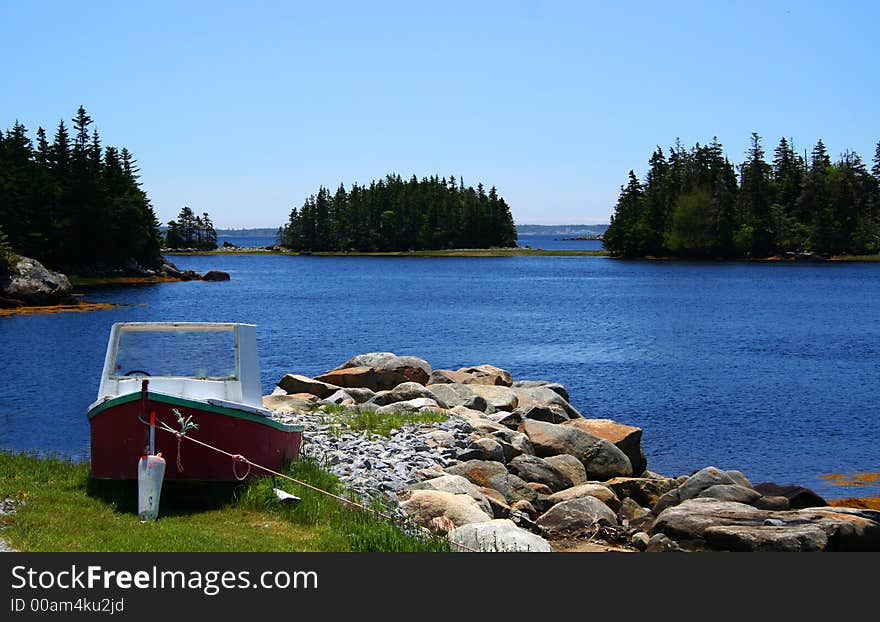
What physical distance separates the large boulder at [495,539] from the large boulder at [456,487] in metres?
1.95

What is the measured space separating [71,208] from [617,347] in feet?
205

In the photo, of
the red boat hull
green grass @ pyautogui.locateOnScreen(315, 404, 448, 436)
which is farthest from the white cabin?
green grass @ pyautogui.locateOnScreen(315, 404, 448, 436)

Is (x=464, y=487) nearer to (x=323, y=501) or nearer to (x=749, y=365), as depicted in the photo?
(x=323, y=501)

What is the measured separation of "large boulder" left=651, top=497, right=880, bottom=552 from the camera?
13070 millimetres

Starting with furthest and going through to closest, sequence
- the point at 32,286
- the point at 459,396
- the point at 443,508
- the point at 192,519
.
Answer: the point at 32,286 → the point at 459,396 → the point at 443,508 → the point at 192,519

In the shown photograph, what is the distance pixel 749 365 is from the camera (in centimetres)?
4169

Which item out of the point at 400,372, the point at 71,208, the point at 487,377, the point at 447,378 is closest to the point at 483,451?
the point at 400,372

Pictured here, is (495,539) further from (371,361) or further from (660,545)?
(371,361)

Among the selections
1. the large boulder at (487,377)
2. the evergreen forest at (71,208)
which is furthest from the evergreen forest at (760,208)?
the large boulder at (487,377)

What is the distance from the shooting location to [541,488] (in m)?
17.1

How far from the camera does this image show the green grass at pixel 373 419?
18609 mm

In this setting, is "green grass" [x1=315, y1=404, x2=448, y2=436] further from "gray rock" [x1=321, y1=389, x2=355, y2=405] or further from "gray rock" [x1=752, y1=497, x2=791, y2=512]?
"gray rock" [x1=752, y1=497, x2=791, y2=512]

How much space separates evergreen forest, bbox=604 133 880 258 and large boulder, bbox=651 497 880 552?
129573mm

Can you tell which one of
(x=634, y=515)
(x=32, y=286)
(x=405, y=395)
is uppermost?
(x=32, y=286)
